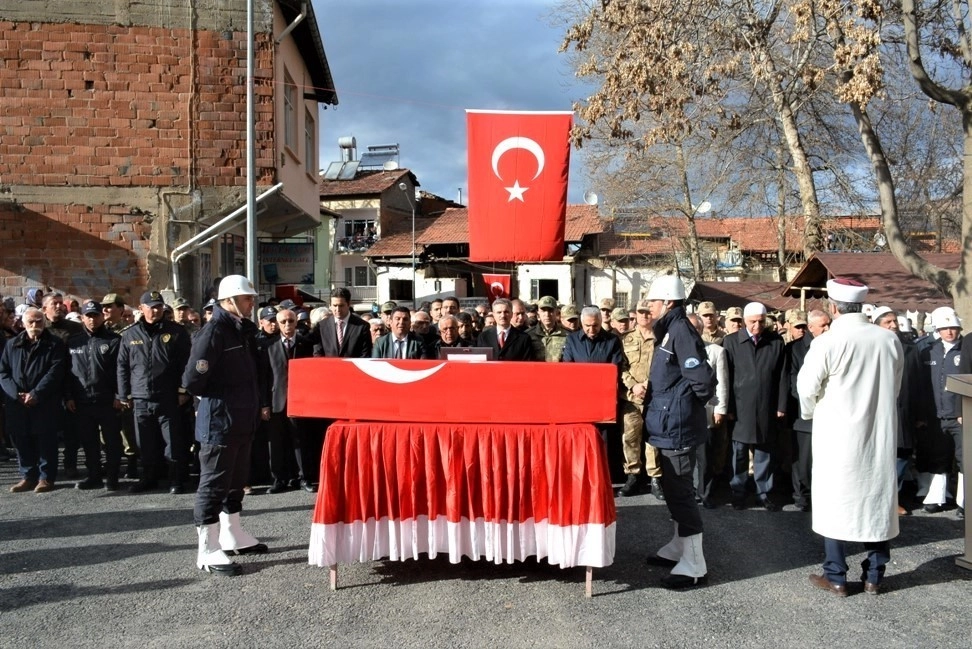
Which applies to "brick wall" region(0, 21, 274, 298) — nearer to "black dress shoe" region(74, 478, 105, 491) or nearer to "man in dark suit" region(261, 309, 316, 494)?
"black dress shoe" region(74, 478, 105, 491)

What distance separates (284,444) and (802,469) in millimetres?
4968

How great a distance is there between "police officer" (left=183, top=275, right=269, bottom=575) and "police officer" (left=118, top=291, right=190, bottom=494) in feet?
7.78

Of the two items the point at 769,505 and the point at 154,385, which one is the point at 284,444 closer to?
the point at 154,385

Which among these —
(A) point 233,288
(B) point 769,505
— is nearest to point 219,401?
(A) point 233,288

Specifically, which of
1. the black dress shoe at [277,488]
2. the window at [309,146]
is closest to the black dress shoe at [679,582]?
the black dress shoe at [277,488]

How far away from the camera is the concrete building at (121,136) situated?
11133 mm

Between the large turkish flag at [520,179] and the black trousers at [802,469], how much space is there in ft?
9.06

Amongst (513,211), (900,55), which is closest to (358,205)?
(900,55)

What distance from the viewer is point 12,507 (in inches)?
256

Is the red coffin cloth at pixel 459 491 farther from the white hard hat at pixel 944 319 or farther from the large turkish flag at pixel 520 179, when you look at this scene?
the white hard hat at pixel 944 319

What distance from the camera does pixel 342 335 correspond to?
7.57 metres

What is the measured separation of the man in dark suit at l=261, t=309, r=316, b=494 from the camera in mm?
7188

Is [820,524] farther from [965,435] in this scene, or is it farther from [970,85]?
[970,85]

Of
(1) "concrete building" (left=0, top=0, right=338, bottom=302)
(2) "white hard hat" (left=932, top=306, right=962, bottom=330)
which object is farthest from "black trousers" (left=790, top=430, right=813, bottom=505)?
(1) "concrete building" (left=0, top=0, right=338, bottom=302)
